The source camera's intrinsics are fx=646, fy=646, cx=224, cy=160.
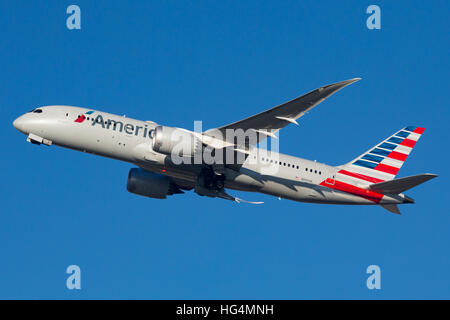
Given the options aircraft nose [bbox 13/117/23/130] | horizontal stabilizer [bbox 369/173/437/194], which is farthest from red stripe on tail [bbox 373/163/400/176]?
aircraft nose [bbox 13/117/23/130]

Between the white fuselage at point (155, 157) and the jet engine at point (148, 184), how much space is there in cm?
257

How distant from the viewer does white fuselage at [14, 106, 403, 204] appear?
3884cm

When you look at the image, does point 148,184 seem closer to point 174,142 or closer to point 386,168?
point 174,142

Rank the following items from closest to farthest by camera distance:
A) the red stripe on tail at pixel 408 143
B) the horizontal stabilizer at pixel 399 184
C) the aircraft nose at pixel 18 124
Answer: the horizontal stabilizer at pixel 399 184 < the aircraft nose at pixel 18 124 < the red stripe on tail at pixel 408 143

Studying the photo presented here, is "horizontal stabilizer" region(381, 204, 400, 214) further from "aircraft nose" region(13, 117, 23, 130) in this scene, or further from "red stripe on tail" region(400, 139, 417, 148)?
"aircraft nose" region(13, 117, 23, 130)

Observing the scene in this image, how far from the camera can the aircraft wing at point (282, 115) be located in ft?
109

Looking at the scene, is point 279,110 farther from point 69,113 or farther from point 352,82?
point 69,113

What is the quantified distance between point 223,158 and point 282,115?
5405 mm

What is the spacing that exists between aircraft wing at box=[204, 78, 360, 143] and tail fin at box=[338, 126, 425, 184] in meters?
7.87

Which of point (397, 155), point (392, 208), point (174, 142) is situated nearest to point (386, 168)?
point (397, 155)

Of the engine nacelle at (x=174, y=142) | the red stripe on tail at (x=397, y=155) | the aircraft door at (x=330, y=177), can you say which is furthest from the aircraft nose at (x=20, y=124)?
the red stripe on tail at (x=397, y=155)

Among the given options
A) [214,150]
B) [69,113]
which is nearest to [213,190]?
[214,150]

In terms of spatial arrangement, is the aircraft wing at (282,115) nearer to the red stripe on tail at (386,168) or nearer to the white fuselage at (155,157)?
the white fuselage at (155,157)

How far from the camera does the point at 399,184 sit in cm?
3975
